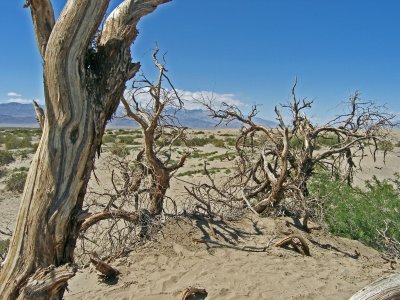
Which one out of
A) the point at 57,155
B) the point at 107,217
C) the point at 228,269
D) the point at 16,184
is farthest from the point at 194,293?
the point at 16,184

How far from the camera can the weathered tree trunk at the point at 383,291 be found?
95.7 inches

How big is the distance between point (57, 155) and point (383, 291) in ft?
7.64

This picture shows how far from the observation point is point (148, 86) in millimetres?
6766

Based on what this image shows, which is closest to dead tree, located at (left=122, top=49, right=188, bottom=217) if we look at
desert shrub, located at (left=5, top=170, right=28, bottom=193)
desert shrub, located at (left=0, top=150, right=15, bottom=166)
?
desert shrub, located at (left=5, top=170, right=28, bottom=193)

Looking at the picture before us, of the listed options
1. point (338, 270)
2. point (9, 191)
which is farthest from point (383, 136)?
point (9, 191)

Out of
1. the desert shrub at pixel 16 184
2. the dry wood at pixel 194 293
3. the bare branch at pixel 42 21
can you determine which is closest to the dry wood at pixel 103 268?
the dry wood at pixel 194 293

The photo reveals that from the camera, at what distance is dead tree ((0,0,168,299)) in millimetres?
2992

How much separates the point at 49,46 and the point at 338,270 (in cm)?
519

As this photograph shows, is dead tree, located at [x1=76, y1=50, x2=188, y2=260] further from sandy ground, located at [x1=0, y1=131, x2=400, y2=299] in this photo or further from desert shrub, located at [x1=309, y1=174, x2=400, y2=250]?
desert shrub, located at [x1=309, y1=174, x2=400, y2=250]

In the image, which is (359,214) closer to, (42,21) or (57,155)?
(57,155)

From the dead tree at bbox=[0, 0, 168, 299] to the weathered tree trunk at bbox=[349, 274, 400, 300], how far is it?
1969 millimetres

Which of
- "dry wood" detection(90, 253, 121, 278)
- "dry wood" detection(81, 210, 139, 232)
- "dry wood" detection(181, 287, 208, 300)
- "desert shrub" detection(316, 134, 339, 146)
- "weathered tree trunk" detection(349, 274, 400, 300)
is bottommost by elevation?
"dry wood" detection(181, 287, 208, 300)

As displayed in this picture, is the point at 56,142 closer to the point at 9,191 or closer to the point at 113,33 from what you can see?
the point at 113,33

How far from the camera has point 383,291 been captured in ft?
8.00
